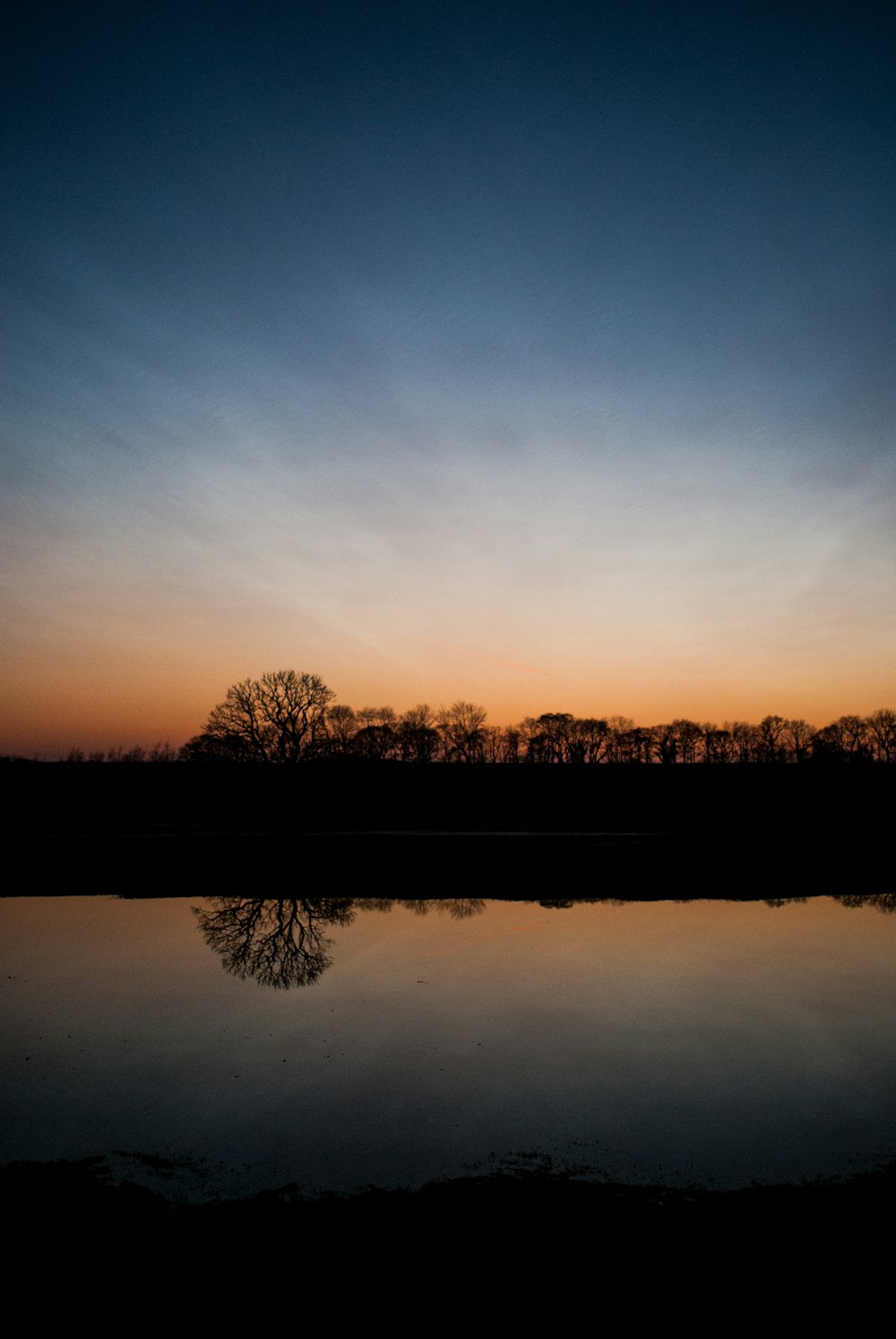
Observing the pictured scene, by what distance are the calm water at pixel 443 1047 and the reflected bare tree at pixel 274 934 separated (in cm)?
12

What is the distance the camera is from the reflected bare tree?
17.8 metres

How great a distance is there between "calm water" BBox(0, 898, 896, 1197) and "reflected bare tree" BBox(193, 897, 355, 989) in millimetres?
123

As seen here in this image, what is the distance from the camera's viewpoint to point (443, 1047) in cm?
1274

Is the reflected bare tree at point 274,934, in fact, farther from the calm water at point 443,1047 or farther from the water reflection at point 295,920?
the calm water at point 443,1047

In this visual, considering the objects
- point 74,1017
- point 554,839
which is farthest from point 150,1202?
point 554,839

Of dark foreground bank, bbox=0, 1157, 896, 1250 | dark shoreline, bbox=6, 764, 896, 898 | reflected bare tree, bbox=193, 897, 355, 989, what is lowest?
reflected bare tree, bbox=193, 897, 355, 989

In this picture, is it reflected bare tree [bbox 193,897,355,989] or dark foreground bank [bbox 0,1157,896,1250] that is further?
reflected bare tree [bbox 193,897,355,989]

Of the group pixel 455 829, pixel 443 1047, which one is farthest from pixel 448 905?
pixel 455 829

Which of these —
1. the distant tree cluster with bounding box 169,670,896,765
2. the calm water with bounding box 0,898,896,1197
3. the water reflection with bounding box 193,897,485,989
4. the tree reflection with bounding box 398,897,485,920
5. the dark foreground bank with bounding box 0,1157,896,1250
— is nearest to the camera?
the dark foreground bank with bounding box 0,1157,896,1250

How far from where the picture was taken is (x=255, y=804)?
81.4 meters

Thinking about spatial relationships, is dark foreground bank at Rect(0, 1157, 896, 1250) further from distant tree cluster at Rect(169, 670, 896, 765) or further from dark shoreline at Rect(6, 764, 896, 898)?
distant tree cluster at Rect(169, 670, 896, 765)

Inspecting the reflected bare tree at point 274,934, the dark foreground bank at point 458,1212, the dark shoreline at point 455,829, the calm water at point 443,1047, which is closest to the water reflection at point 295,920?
the reflected bare tree at point 274,934


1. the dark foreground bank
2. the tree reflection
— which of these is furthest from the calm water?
the tree reflection

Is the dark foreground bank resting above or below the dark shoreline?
below
